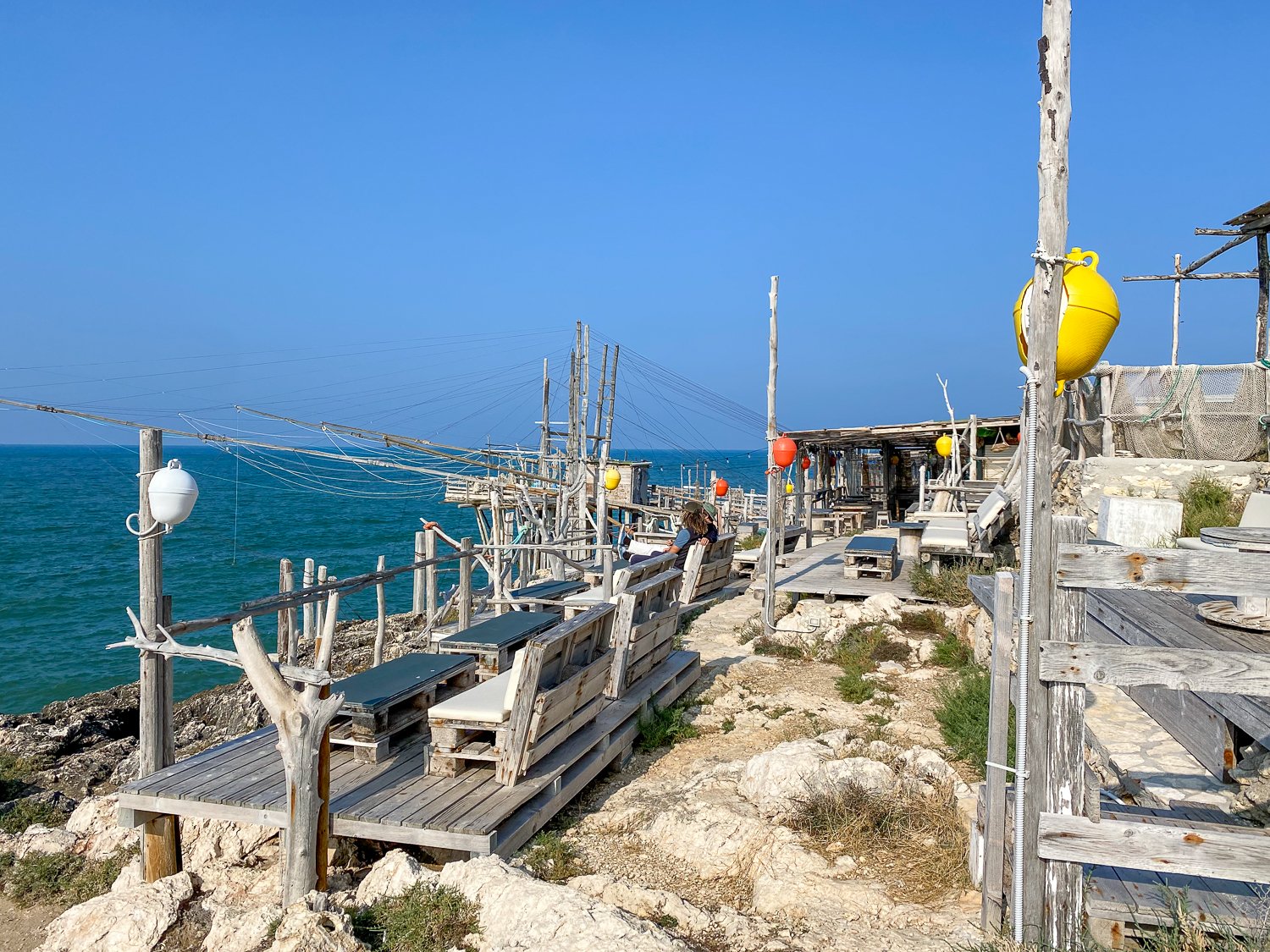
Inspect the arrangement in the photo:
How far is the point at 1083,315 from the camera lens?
10.6ft

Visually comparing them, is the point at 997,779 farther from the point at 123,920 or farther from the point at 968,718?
the point at 123,920

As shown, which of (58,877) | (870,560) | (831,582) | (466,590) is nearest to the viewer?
(58,877)

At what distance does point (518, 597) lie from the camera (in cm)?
965

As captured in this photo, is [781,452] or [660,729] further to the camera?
[781,452]

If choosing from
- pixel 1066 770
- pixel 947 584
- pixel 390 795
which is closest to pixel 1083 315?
pixel 1066 770

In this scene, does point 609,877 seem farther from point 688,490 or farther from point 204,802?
point 688,490

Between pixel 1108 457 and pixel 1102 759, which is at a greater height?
pixel 1108 457

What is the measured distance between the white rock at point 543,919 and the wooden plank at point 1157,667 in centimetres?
192

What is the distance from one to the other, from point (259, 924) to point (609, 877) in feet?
5.43

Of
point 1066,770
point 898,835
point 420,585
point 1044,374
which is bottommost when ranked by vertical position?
point 420,585

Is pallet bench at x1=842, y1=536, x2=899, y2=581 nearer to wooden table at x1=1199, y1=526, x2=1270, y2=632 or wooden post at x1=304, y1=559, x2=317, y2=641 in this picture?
wooden table at x1=1199, y1=526, x2=1270, y2=632

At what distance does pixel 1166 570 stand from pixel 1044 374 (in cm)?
77

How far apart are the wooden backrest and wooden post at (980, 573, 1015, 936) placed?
246 cm

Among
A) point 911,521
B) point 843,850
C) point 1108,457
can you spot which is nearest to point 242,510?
point 911,521
